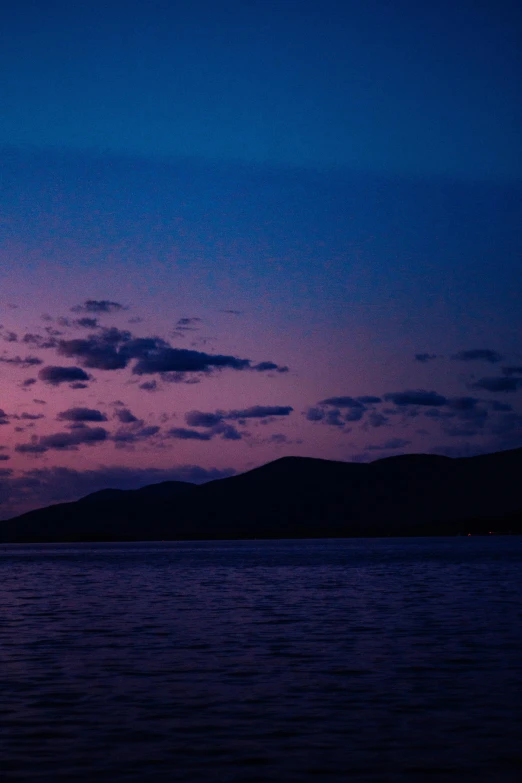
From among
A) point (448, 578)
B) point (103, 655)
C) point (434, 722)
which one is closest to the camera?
point (434, 722)

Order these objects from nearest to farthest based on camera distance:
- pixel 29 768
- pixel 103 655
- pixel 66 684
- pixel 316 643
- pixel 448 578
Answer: pixel 29 768, pixel 66 684, pixel 103 655, pixel 316 643, pixel 448 578

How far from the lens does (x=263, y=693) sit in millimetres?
22969

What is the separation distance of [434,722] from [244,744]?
4161 mm

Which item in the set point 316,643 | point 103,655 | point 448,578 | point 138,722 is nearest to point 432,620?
point 316,643

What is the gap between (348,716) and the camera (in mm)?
20219

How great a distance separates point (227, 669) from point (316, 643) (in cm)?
603

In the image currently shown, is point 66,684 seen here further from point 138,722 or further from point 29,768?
point 29,768

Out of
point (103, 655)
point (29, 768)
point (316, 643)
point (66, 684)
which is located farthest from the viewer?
point (316, 643)

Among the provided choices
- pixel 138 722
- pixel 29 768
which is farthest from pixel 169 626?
pixel 29 768

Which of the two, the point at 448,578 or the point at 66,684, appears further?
the point at 448,578

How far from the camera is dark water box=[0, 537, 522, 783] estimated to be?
16.5 metres

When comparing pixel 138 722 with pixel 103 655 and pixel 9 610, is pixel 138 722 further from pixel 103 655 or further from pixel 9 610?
pixel 9 610

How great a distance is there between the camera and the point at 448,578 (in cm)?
7231

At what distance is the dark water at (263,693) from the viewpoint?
1647 centimetres
